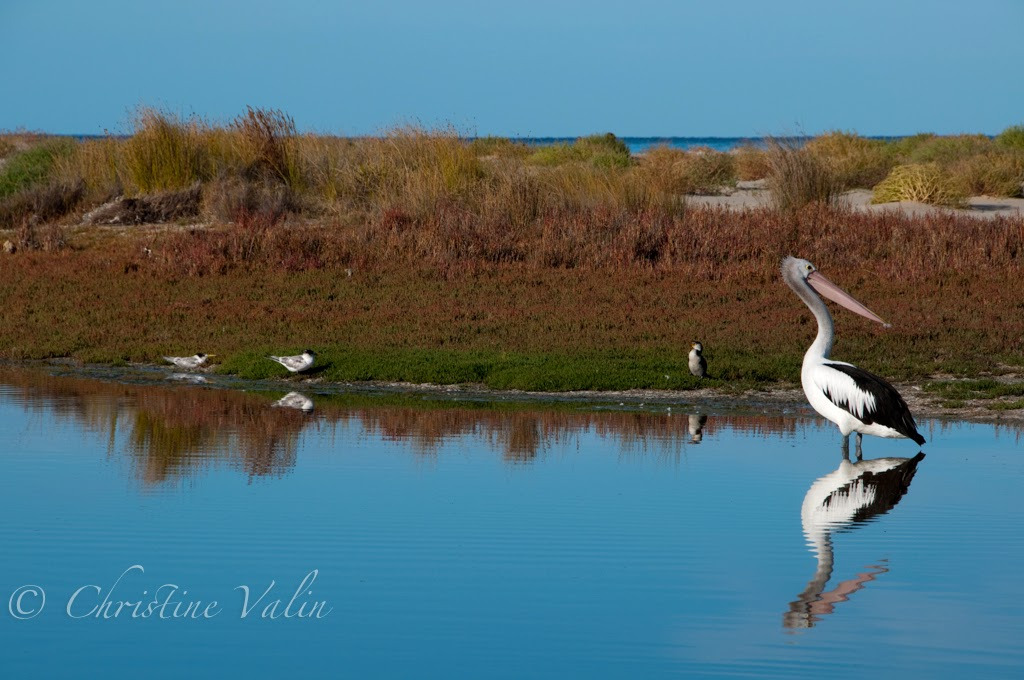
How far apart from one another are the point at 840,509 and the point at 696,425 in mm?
3317

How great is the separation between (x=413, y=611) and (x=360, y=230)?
→ 577 inches

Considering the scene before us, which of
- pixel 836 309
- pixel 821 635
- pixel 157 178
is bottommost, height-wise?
pixel 821 635

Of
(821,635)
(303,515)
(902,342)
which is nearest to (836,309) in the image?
(902,342)

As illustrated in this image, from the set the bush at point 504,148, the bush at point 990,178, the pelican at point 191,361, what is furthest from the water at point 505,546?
the bush at point 504,148

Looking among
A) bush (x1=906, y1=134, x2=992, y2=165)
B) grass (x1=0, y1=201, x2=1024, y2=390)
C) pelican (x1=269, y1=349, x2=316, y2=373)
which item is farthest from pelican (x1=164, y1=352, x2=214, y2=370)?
bush (x1=906, y1=134, x2=992, y2=165)

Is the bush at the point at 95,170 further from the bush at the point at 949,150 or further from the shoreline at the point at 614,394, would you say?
the bush at the point at 949,150

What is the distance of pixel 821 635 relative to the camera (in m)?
6.39

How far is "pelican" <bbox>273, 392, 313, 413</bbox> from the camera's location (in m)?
12.9

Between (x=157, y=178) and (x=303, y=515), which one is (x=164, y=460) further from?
(x=157, y=178)

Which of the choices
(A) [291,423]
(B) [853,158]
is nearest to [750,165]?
(B) [853,158]

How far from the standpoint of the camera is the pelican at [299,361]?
565 inches

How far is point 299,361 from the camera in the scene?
566 inches

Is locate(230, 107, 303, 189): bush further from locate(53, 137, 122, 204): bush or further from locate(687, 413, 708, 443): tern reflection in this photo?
locate(687, 413, 708, 443): tern reflection

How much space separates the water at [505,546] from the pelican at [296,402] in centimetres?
60
